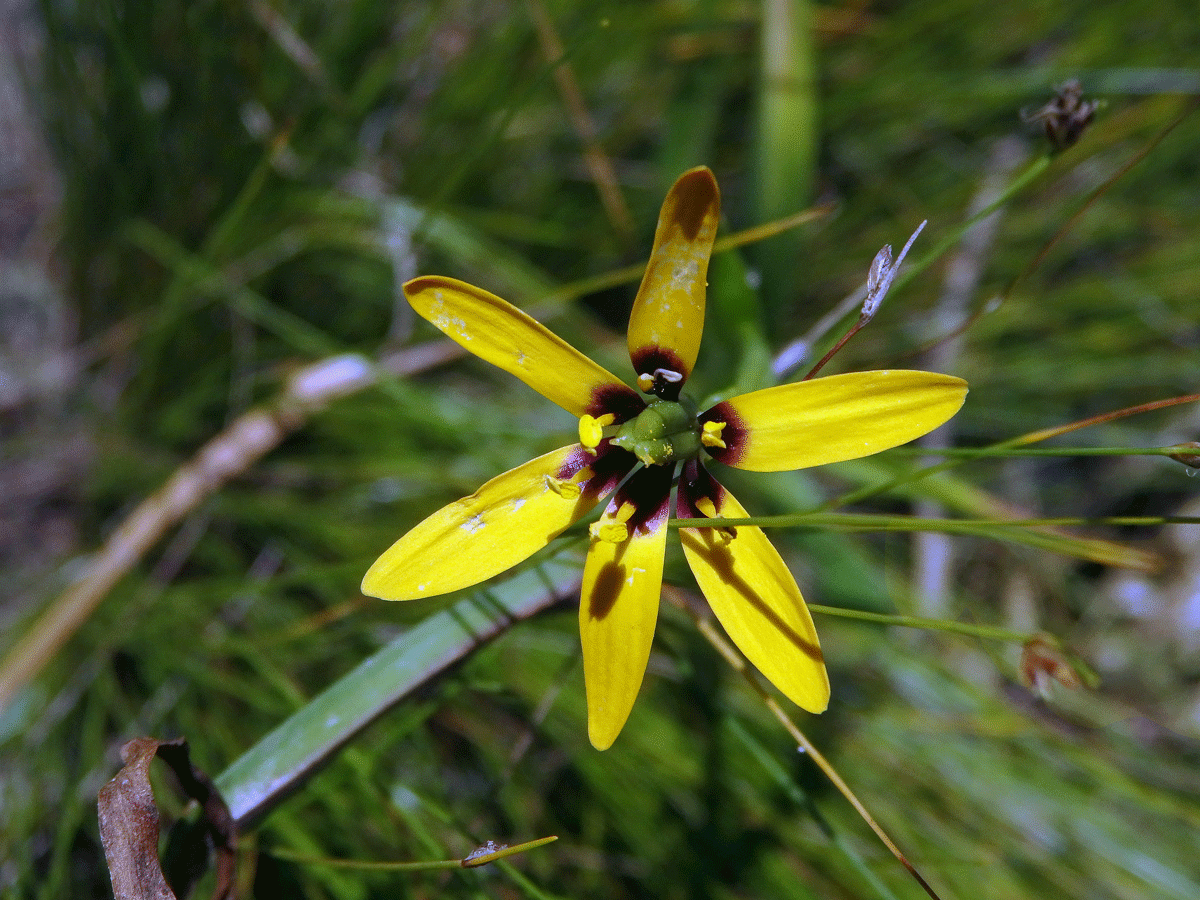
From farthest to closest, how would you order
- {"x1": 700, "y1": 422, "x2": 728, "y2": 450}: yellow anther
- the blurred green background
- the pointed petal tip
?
the blurred green background
{"x1": 700, "y1": 422, "x2": 728, "y2": 450}: yellow anther
the pointed petal tip

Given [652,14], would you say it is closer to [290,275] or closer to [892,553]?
[290,275]

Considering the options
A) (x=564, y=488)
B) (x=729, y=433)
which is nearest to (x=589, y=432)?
(x=564, y=488)

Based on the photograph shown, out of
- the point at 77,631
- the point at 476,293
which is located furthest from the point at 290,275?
the point at 476,293

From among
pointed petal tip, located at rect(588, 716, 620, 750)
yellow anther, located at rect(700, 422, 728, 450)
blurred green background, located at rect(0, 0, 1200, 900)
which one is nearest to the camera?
pointed petal tip, located at rect(588, 716, 620, 750)

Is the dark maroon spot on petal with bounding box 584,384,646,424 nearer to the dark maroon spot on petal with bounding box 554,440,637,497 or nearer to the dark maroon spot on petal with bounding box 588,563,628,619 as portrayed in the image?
the dark maroon spot on petal with bounding box 554,440,637,497

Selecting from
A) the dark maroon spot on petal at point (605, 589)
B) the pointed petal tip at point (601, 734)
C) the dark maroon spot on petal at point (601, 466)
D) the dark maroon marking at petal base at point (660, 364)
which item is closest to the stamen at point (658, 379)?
the dark maroon marking at petal base at point (660, 364)

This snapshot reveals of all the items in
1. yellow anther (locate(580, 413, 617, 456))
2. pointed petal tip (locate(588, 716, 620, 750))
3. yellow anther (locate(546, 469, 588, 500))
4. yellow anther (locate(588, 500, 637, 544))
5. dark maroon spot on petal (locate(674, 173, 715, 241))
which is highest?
dark maroon spot on petal (locate(674, 173, 715, 241))

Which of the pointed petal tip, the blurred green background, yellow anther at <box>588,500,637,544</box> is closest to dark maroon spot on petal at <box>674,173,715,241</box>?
yellow anther at <box>588,500,637,544</box>
